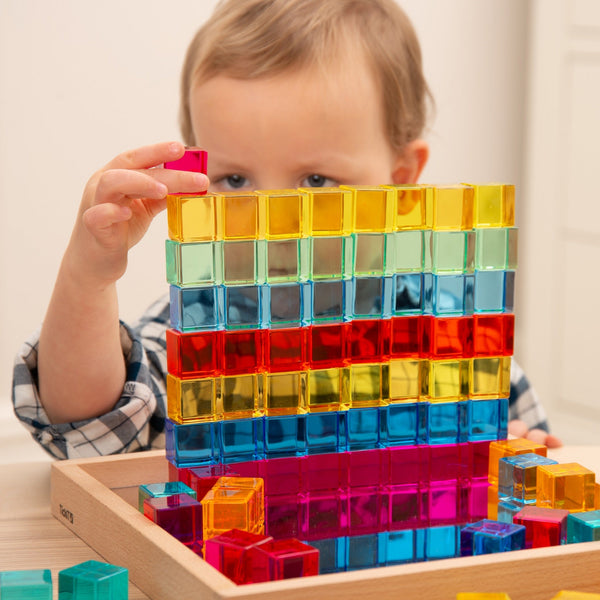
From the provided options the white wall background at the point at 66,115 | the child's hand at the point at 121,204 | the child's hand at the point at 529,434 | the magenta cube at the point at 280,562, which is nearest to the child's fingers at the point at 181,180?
the child's hand at the point at 121,204

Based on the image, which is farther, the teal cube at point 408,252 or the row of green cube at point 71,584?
the teal cube at point 408,252

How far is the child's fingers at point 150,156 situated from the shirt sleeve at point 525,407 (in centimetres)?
55

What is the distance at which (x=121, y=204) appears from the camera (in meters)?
0.67

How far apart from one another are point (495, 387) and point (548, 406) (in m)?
1.63

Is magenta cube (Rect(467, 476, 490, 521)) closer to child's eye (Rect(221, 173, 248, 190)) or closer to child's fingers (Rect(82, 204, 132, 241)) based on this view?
child's fingers (Rect(82, 204, 132, 241))

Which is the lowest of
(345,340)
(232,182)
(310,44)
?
(345,340)

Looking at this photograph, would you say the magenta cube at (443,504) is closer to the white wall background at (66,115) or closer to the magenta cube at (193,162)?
the magenta cube at (193,162)

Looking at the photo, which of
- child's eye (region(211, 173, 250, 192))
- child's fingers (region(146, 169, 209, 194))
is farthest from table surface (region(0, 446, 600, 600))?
child's eye (region(211, 173, 250, 192))

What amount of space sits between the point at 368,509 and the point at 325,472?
0.04 m

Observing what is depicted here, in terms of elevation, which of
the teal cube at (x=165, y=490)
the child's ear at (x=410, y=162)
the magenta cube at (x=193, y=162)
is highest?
the child's ear at (x=410, y=162)

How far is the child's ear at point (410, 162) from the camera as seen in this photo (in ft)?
Result: 3.77

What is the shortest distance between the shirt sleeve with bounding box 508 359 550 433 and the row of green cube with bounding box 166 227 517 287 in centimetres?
46

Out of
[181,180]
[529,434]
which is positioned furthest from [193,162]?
[529,434]

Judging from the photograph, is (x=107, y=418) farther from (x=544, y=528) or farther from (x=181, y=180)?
(x=544, y=528)
